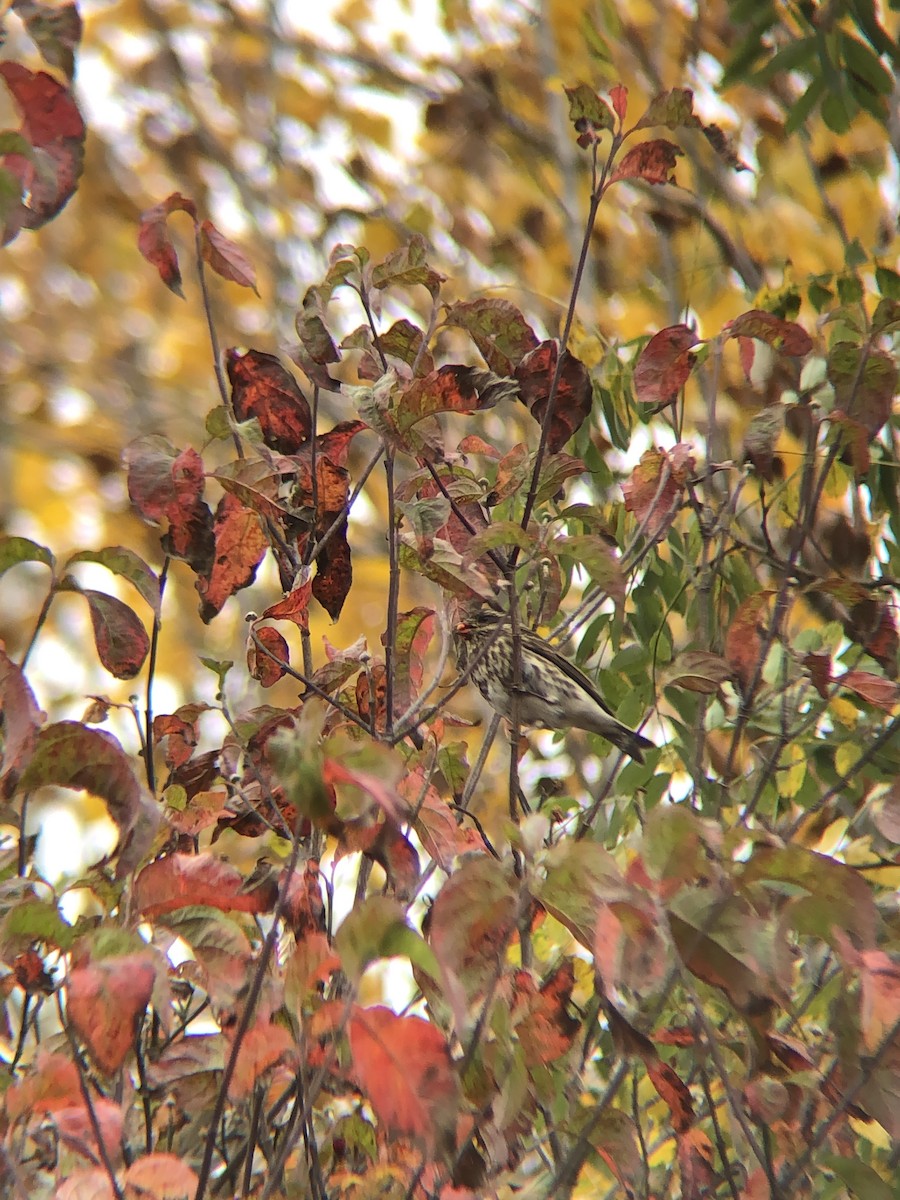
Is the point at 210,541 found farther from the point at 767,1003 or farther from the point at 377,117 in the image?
the point at 377,117

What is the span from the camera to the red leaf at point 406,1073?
1.19 metres

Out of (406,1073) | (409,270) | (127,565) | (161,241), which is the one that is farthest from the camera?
(161,241)

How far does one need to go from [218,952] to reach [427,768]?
60 cm

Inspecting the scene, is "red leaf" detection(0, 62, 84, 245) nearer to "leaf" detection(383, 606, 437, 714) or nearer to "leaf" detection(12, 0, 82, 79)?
"leaf" detection(12, 0, 82, 79)

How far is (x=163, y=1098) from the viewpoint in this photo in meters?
1.99

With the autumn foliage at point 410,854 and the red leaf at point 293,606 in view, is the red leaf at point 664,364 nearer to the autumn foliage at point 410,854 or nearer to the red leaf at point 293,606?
the autumn foliage at point 410,854

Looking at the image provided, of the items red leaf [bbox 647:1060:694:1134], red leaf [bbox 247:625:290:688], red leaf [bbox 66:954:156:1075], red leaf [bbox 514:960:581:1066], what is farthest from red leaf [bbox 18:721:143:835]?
red leaf [bbox 647:1060:694:1134]

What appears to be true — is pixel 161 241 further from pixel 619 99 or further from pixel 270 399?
pixel 619 99

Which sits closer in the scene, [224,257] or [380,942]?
[380,942]

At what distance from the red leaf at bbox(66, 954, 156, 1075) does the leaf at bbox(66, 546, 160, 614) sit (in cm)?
55

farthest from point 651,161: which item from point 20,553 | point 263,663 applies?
point 20,553

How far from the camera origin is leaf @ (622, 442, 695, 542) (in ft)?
6.73

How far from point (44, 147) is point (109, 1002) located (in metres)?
1.06

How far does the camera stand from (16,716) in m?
1.46
